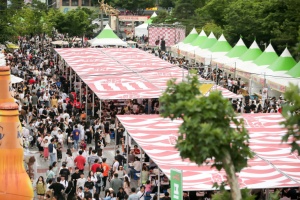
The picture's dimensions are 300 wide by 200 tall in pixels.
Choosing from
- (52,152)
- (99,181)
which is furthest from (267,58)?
(99,181)

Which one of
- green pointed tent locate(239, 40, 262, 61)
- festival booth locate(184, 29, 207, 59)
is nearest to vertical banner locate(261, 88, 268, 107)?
green pointed tent locate(239, 40, 262, 61)

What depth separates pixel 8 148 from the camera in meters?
14.2

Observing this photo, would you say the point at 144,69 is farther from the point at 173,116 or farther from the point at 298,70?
the point at 173,116

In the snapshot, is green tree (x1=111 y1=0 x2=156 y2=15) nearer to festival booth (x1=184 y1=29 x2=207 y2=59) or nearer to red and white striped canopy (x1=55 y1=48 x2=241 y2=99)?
festival booth (x1=184 y1=29 x2=207 y2=59)

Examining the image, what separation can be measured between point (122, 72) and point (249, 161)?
1702 centimetres

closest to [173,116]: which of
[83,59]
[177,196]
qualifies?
[177,196]

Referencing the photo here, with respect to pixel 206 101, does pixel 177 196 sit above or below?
below

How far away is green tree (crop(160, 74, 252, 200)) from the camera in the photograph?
875 cm

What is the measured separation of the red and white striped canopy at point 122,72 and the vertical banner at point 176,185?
34.8ft

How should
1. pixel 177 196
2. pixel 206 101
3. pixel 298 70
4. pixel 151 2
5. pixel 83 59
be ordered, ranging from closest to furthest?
pixel 206 101 → pixel 177 196 → pixel 298 70 → pixel 83 59 → pixel 151 2

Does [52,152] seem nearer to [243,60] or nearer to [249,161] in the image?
[249,161]

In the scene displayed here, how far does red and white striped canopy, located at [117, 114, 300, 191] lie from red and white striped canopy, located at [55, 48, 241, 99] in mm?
3580

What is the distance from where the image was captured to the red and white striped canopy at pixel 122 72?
29.1 meters

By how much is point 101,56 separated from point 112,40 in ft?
42.2
